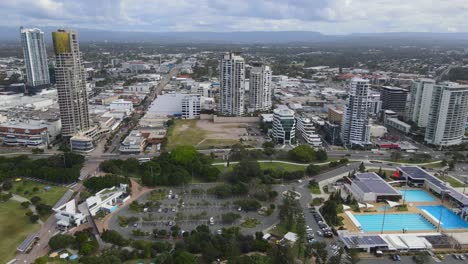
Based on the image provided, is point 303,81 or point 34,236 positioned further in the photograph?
point 303,81

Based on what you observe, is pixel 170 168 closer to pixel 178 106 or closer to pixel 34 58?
pixel 178 106

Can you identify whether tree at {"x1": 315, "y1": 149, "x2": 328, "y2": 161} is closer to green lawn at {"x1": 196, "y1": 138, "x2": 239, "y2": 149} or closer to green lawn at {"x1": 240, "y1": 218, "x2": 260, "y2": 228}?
green lawn at {"x1": 196, "y1": 138, "x2": 239, "y2": 149}

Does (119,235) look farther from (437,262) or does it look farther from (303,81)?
(303,81)

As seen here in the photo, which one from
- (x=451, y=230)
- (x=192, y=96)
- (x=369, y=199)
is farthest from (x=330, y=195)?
(x=192, y=96)

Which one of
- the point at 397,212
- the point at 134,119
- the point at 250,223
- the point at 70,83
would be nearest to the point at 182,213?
the point at 250,223

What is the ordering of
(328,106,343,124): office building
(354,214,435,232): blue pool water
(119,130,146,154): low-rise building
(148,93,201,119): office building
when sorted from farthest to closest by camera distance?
(148,93,201,119): office building
(328,106,343,124): office building
(119,130,146,154): low-rise building
(354,214,435,232): blue pool water

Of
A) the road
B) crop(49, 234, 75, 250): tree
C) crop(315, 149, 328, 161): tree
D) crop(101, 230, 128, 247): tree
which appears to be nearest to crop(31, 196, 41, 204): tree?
crop(49, 234, 75, 250): tree
